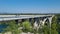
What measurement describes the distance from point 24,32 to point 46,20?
8.43 meters

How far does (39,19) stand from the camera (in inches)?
858

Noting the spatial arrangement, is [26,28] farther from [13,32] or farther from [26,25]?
[13,32]

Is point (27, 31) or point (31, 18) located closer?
point (27, 31)

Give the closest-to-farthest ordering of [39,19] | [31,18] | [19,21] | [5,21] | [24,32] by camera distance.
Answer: [24,32] < [5,21] < [19,21] < [31,18] < [39,19]


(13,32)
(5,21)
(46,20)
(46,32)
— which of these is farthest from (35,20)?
(13,32)

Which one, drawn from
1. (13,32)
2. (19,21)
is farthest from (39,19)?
(13,32)

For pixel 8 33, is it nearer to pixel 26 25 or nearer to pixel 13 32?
pixel 13 32

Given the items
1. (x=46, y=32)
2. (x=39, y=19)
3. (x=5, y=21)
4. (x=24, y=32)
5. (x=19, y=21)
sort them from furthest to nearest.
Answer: (x=39, y=19) < (x=19, y=21) < (x=5, y=21) < (x=24, y=32) < (x=46, y=32)

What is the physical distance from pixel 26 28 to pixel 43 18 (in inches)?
317

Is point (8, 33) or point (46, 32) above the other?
point (8, 33)

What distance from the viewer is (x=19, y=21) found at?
18.8 m

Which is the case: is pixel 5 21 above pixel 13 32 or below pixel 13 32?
below

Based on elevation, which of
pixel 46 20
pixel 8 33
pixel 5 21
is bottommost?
pixel 46 20

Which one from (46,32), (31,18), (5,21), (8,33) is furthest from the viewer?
(31,18)
